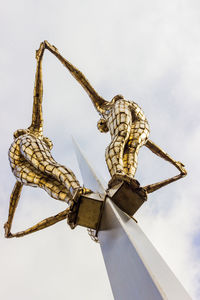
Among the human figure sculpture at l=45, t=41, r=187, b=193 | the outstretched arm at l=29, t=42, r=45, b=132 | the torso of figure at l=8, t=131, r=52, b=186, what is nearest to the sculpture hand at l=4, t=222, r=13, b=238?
the torso of figure at l=8, t=131, r=52, b=186

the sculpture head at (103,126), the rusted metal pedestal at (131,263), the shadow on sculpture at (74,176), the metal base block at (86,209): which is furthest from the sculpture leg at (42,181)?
the sculpture head at (103,126)

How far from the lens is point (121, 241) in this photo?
169cm

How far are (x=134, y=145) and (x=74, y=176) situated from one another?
665 mm

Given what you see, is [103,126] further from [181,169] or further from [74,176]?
[74,176]

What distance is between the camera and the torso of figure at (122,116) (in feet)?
9.37

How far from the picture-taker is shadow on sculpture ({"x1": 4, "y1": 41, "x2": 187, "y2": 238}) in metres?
2.01

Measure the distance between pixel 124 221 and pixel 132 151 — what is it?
998 millimetres

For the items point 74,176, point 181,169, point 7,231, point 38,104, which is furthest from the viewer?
point 38,104

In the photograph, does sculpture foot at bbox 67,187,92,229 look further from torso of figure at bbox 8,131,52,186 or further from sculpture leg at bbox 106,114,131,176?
torso of figure at bbox 8,131,52,186

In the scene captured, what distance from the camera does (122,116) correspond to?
291 centimetres

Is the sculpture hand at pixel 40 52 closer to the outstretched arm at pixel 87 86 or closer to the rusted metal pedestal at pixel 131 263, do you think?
the outstretched arm at pixel 87 86

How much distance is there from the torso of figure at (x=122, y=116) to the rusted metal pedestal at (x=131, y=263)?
3.06 ft

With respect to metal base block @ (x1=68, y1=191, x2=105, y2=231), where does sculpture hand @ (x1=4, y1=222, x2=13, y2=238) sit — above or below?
above

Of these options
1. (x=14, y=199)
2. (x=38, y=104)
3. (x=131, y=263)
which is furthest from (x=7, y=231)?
(x=131, y=263)
